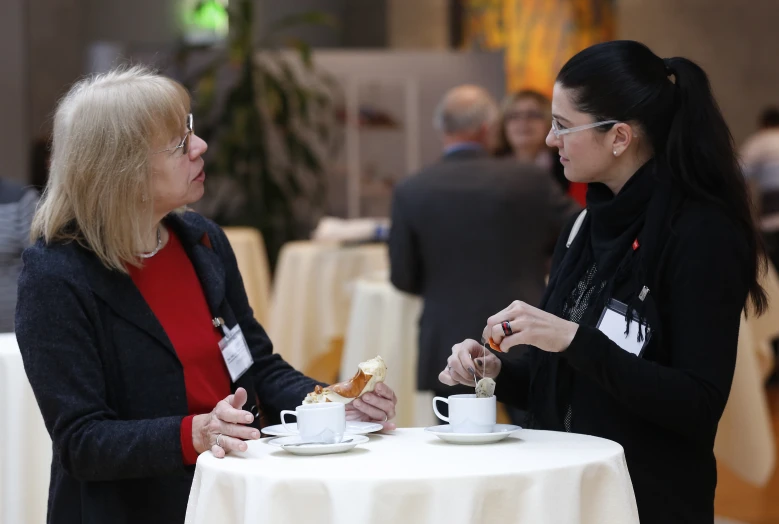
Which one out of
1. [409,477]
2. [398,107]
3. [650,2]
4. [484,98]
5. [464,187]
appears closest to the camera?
[409,477]

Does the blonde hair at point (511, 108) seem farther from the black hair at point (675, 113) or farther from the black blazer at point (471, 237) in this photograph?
the black hair at point (675, 113)

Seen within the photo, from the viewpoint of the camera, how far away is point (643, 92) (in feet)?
6.88

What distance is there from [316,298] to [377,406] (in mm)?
4456

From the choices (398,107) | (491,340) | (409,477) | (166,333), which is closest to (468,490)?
(409,477)

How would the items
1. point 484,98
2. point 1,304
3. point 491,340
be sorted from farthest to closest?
point 484,98, point 1,304, point 491,340

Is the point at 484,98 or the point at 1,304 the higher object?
the point at 484,98

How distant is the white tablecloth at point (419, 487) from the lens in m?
1.67

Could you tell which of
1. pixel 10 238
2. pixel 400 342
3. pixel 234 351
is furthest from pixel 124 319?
pixel 400 342

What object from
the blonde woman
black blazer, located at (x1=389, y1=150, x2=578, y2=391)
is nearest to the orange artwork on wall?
black blazer, located at (x1=389, y1=150, x2=578, y2=391)

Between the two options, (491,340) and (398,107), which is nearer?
(491,340)

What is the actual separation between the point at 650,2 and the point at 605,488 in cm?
957

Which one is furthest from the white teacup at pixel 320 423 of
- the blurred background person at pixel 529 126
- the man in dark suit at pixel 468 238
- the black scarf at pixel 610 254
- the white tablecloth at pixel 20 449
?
the blurred background person at pixel 529 126

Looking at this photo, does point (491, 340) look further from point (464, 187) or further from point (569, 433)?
point (464, 187)

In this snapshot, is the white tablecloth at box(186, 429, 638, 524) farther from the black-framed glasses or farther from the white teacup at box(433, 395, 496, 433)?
the black-framed glasses
